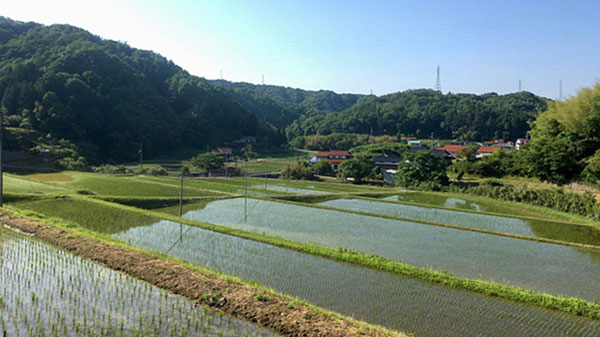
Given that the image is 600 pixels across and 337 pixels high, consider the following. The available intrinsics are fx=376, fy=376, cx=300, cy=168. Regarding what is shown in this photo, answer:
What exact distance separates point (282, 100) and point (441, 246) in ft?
463

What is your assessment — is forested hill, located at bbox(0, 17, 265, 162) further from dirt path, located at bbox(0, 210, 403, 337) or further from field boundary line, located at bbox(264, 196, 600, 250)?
dirt path, located at bbox(0, 210, 403, 337)

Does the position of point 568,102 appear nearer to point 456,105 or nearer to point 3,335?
point 3,335

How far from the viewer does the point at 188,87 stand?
236 feet

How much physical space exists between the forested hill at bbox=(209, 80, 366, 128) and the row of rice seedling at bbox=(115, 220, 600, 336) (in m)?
80.0

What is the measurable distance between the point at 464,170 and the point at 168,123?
44831 mm

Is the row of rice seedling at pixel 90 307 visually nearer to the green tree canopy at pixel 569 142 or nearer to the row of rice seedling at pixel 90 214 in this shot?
the row of rice seedling at pixel 90 214

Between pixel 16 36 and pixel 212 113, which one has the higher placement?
pixel 16 36

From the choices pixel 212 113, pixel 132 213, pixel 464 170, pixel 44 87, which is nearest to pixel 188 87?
pixel 212 113

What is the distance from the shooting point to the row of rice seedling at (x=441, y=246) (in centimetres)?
990

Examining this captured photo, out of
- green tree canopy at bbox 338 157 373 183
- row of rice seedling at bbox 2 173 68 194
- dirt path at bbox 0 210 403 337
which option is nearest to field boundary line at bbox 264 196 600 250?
dirt path at bbox 0 210 403 337

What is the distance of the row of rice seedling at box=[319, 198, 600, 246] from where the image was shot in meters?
14.9

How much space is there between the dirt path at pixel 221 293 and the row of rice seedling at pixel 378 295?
2.89 ft

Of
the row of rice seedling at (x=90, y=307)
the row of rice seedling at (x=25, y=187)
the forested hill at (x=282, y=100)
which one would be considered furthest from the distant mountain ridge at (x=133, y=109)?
the row of rice seedling at (x=90, y=307)

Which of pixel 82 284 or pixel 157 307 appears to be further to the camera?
pixel 82 284
